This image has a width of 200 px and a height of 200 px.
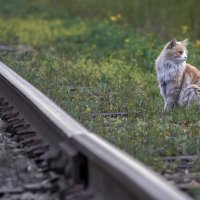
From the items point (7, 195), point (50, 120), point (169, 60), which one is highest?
point (169, 60)

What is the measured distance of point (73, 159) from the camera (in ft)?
18.4

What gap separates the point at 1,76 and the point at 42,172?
3.76m

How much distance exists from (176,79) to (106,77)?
2.05 m

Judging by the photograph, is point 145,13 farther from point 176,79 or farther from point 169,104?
point 169,104

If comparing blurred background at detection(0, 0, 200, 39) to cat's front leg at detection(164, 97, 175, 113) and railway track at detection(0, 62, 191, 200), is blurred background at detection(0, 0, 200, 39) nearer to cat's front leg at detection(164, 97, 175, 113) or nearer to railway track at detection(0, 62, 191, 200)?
cat's front leg at detection(164, 97, 175, 113)

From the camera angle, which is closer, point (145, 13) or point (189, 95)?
point (189, 95)

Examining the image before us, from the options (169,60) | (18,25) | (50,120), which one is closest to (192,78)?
(169,60)

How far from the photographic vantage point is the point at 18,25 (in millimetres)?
21109

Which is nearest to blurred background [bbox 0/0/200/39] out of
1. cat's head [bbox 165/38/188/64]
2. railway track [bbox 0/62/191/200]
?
cat's head [bbox 165/38/188/64]

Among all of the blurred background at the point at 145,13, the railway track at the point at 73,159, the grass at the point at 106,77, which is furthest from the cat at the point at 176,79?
the blurred background at the point at 145,13

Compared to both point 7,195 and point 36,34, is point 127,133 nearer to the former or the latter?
point 7,195

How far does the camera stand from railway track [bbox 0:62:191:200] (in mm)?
4586

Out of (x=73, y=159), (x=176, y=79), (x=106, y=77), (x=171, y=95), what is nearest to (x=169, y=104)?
(x=171, y=95)

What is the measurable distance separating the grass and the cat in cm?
18
